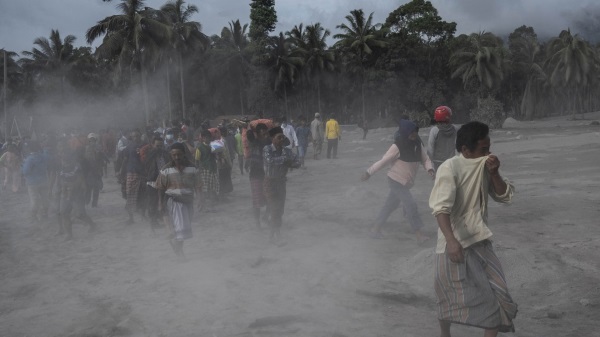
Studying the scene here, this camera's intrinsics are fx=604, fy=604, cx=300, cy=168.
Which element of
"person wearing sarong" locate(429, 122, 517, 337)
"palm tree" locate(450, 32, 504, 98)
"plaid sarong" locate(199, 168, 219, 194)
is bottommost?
"plaid sarong" locate(199, 168, 219, 194)

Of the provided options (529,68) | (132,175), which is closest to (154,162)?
→ (132,175)

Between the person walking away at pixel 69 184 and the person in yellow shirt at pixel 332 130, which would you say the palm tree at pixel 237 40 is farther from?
the person walking away at pixel 69 184

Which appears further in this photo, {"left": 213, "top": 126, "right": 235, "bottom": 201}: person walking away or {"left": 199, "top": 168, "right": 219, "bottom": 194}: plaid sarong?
{"left": 213, "top": 126, "right": 235, "bottom": 201}: person walking away

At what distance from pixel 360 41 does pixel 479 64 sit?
10.1 meters

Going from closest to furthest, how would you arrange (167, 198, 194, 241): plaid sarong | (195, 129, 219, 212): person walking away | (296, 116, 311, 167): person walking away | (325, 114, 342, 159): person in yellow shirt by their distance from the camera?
(167, 198, 194, 241): plaid sarong < (195, 129, 219, 212): person walking away < (296, 116, 311, 167): person walking away < (325, 114, 342, 159): person in yellow shirt

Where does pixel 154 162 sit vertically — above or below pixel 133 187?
above

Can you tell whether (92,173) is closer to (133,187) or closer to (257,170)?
(133,187)

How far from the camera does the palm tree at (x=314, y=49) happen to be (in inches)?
2074

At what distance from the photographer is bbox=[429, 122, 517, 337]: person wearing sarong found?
356 cm

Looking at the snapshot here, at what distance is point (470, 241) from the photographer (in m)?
3.69

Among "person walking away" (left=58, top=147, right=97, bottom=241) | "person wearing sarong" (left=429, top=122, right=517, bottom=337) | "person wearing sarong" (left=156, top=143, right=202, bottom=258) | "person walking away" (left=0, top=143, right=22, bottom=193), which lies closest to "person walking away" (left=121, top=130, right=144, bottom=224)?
"person walking away" (left=58, top=147, right=97, bottom=241)

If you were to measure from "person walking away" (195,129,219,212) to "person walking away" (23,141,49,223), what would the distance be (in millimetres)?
2691

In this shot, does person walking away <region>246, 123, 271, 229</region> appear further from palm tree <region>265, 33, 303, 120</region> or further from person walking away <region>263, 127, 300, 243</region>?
palm tree <region>265, 33, 303, 120</region>

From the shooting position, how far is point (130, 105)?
166 feet
